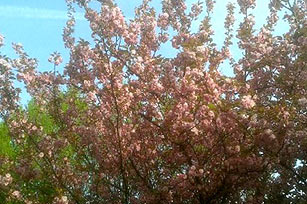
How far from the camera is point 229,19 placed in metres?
11.2

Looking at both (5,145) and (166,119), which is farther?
(5,145)

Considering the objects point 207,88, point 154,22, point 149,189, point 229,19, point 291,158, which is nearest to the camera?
point 207,88

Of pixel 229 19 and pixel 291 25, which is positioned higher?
pixel 229 19

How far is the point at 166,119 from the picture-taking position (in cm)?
845

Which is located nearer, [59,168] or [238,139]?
[238,139]

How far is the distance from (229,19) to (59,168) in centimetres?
533

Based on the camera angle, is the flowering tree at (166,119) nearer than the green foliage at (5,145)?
Yes

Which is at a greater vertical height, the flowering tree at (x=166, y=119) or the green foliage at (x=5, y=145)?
the green foliage at (x=5, y=145)

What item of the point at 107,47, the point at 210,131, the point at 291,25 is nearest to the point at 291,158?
the point at 210,131

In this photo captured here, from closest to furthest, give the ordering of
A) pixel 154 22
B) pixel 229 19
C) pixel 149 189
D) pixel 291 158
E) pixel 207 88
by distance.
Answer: pixel 207 88
pixel 149 189
pixel 291 158
pixel 154 22
pixel 229 19

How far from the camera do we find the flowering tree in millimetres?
8406

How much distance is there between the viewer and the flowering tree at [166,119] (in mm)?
8406

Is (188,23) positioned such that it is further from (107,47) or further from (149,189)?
(149,189)

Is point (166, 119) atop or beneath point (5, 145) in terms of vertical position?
beneath
